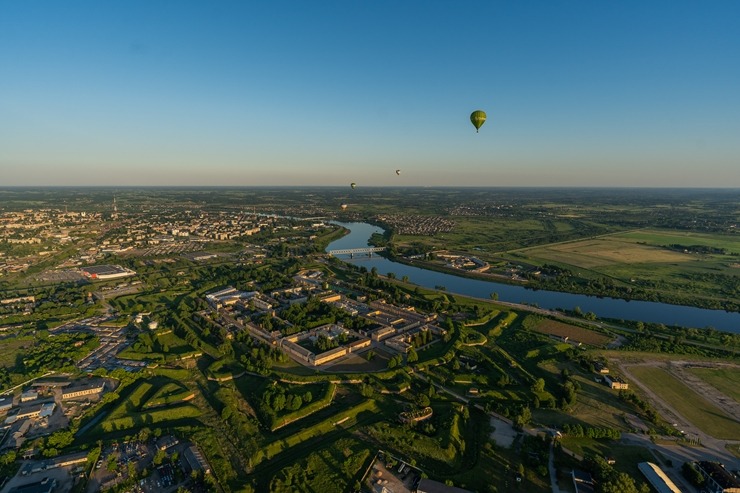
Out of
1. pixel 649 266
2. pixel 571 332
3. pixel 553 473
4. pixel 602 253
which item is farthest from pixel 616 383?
pixel 602 253

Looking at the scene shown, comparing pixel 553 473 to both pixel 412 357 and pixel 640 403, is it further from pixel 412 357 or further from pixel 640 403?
pixel 412 357

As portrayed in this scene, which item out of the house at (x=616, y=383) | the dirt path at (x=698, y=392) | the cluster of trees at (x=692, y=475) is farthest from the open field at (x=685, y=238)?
the cluster of trees at (x=692, y=475)

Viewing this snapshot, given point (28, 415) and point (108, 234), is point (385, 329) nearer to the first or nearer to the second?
point (28, 415)

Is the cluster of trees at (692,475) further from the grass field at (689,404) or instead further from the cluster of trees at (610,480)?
the grass field at (689,404)

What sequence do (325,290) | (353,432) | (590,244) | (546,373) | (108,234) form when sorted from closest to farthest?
(353,432) → (546,373) → (325,290) → (590,244) → (108,234)

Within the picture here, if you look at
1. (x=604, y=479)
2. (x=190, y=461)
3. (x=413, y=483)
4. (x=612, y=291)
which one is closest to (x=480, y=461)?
(x=413, y=483)

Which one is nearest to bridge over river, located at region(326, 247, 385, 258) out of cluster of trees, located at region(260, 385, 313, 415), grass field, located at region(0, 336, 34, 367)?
grass field, located at region(0, 336, 34, 367)
